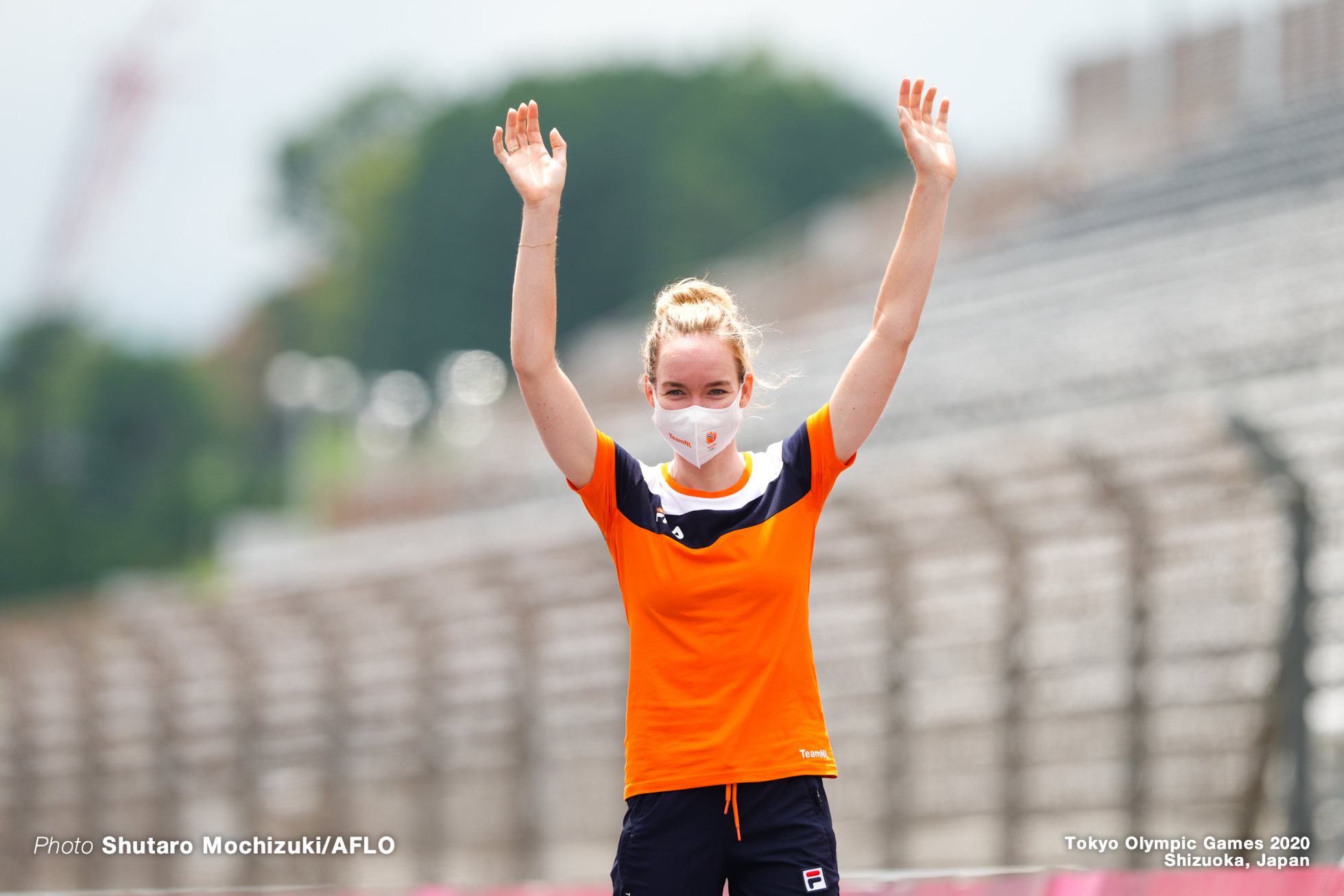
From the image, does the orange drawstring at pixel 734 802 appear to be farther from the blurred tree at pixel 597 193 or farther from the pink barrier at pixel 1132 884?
the blurred tree at pixel 597 193

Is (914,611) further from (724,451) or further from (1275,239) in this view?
(1275,239)

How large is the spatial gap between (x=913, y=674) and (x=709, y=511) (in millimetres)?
5252

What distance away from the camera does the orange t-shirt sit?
9.04 feet

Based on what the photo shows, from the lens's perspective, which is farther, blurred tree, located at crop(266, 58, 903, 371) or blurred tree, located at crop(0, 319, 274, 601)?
blurred tree, located at crop(266, 58, 903, 371)

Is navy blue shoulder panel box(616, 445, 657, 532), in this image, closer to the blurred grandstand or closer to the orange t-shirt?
the orange t-shirt

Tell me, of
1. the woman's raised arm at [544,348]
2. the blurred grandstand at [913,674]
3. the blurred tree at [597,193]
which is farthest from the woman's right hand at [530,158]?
the blurred tree at [597,193]

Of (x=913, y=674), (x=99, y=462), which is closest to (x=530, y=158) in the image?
(x=913, y=674)

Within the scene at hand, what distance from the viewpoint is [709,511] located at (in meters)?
2.88

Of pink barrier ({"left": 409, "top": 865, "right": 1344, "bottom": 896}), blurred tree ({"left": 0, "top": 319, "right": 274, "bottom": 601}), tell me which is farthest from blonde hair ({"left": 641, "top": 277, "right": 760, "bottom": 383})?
blurred tree ({"left": 0, "top": 319, "right": 274, "bottom": 601})

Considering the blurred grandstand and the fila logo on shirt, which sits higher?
the fila logo on shirt

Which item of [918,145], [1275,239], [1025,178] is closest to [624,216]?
[1025,178]

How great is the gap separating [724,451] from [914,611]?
513cm

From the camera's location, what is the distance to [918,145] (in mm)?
3086

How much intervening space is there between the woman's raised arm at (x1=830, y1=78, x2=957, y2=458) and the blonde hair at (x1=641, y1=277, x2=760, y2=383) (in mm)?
204
